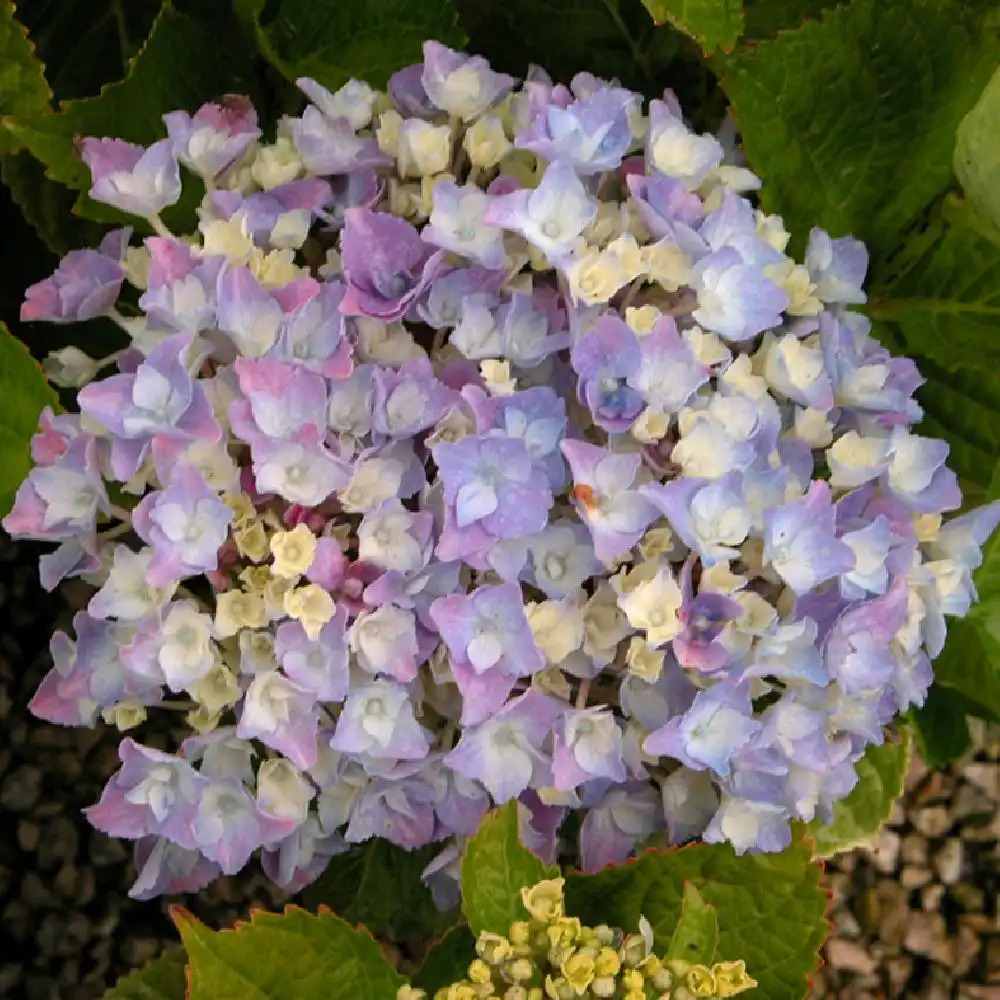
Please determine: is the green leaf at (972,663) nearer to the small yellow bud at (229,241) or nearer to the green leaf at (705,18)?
the green leaf at (705,18)

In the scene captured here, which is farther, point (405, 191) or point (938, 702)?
point (938, 702)

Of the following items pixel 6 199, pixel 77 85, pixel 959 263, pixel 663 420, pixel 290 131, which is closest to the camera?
pixel 663 420

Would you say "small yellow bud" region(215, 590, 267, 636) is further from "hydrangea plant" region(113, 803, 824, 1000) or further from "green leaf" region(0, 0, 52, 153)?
"green leaf" region(0, 0, 52, 153)

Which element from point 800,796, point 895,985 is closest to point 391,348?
point 800,796

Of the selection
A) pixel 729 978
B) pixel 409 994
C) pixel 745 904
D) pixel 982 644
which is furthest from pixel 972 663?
pixel 409 994

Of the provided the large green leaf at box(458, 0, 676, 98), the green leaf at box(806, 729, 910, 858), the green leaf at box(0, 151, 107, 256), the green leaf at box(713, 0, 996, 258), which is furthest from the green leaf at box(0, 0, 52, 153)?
the green leaf at box(806, 729, 910, 858)

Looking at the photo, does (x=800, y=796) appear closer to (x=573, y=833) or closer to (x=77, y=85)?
(x=573, y=833)

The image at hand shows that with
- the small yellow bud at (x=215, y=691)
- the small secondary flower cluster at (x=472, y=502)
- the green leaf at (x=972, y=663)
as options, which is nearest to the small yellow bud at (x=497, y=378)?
the small secondary flower cluster at (x=472, y=502)
